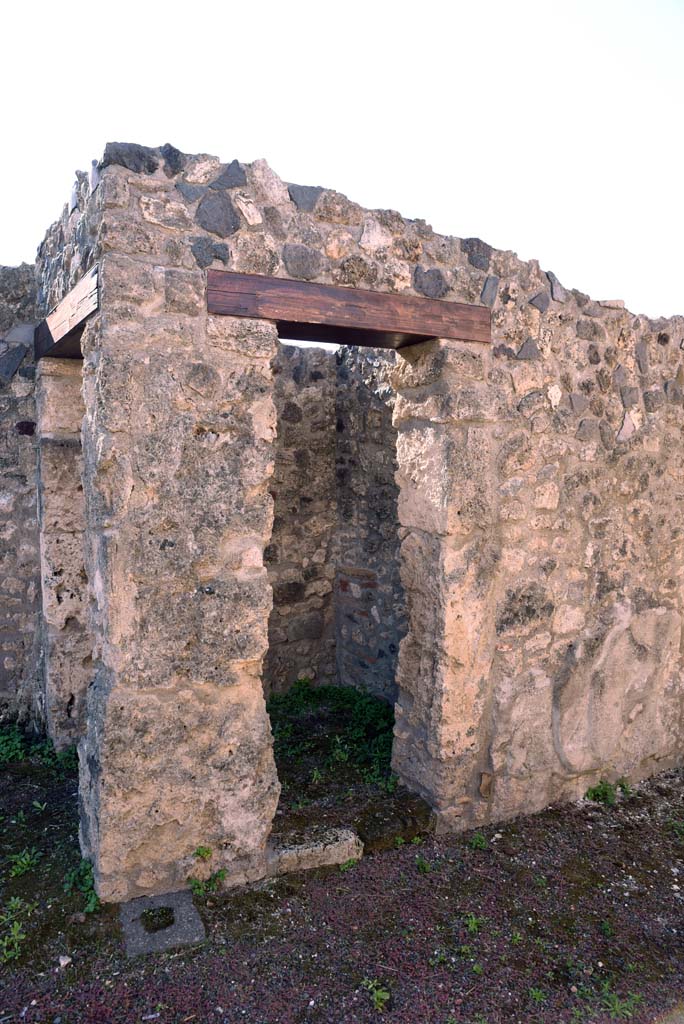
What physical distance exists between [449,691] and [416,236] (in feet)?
6.63

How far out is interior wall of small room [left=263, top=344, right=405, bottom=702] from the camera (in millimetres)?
4961

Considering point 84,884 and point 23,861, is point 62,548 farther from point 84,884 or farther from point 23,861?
point 84,884

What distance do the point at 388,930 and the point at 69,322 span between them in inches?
110

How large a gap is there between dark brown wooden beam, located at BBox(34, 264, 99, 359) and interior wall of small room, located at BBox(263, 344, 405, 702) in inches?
60.2

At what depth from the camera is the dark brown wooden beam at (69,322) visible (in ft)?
8.99

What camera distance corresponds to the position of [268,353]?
282 centimetres

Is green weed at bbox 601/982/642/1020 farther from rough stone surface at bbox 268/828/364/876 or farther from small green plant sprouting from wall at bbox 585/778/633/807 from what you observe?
small green plant sprouting from wall at bbox 585/778/633/807

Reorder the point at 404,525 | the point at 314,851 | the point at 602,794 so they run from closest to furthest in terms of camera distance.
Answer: the point at 314,851
the point at 404,525
the point at 602,794

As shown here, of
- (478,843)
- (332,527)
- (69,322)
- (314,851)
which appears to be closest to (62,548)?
(69,322)

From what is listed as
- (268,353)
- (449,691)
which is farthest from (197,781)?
(268,353)

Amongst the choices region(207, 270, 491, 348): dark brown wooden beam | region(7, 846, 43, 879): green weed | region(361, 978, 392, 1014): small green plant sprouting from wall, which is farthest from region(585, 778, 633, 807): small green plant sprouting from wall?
region(7, 846, 43, 879): green weed

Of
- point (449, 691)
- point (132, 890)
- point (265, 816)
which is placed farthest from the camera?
point (449, 691)

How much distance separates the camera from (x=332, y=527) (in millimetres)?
5336

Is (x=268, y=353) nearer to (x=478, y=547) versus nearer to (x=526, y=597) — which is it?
(x=478, y=547)
